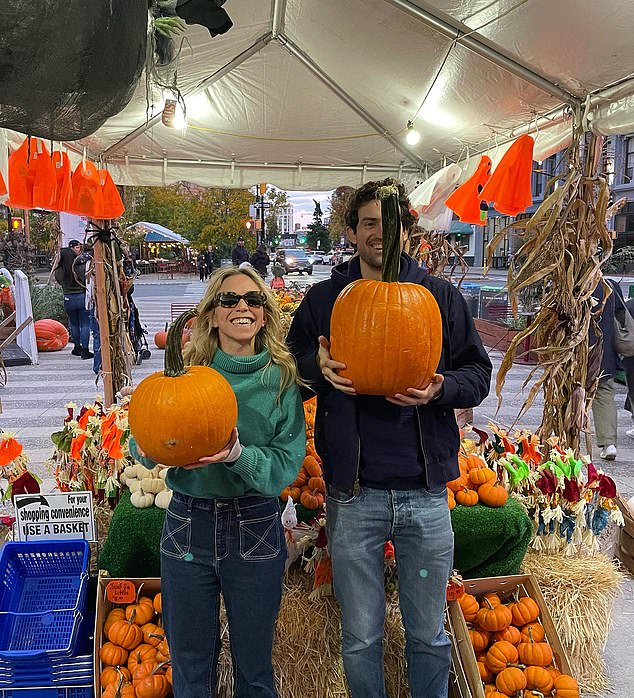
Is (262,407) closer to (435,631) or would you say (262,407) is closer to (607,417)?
(435,631)

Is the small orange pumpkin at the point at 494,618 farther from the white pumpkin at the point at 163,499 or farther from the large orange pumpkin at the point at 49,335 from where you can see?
the large orange pumpkin at the point at 49,335

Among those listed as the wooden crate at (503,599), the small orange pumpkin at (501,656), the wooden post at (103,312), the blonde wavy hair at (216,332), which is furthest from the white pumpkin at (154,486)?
the wooden post at (103,312)

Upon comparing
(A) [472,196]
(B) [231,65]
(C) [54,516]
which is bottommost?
(C) [54,516]

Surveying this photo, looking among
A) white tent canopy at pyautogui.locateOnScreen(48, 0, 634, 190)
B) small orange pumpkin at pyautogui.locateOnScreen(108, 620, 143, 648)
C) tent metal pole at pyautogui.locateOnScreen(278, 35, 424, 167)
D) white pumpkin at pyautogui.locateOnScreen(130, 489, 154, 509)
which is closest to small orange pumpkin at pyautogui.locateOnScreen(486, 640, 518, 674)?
small orange pumpkin at pyautogui.locateOnScreen(108, 620, 143, 648)

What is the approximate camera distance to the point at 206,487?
64.9 inches

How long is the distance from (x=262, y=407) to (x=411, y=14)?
2.43 meters

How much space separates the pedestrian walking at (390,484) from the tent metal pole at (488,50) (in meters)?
1.86

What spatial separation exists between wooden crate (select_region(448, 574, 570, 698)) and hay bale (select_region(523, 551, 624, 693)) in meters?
0.12

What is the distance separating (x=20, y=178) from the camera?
3.52 meters

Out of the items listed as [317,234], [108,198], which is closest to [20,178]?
[108,198]

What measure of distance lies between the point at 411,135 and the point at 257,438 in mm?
3806

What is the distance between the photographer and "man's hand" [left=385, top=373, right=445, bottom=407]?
61.7 inches

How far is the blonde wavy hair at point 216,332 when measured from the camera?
70.2 inches

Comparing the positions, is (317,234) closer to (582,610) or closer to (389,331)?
(582,610)
